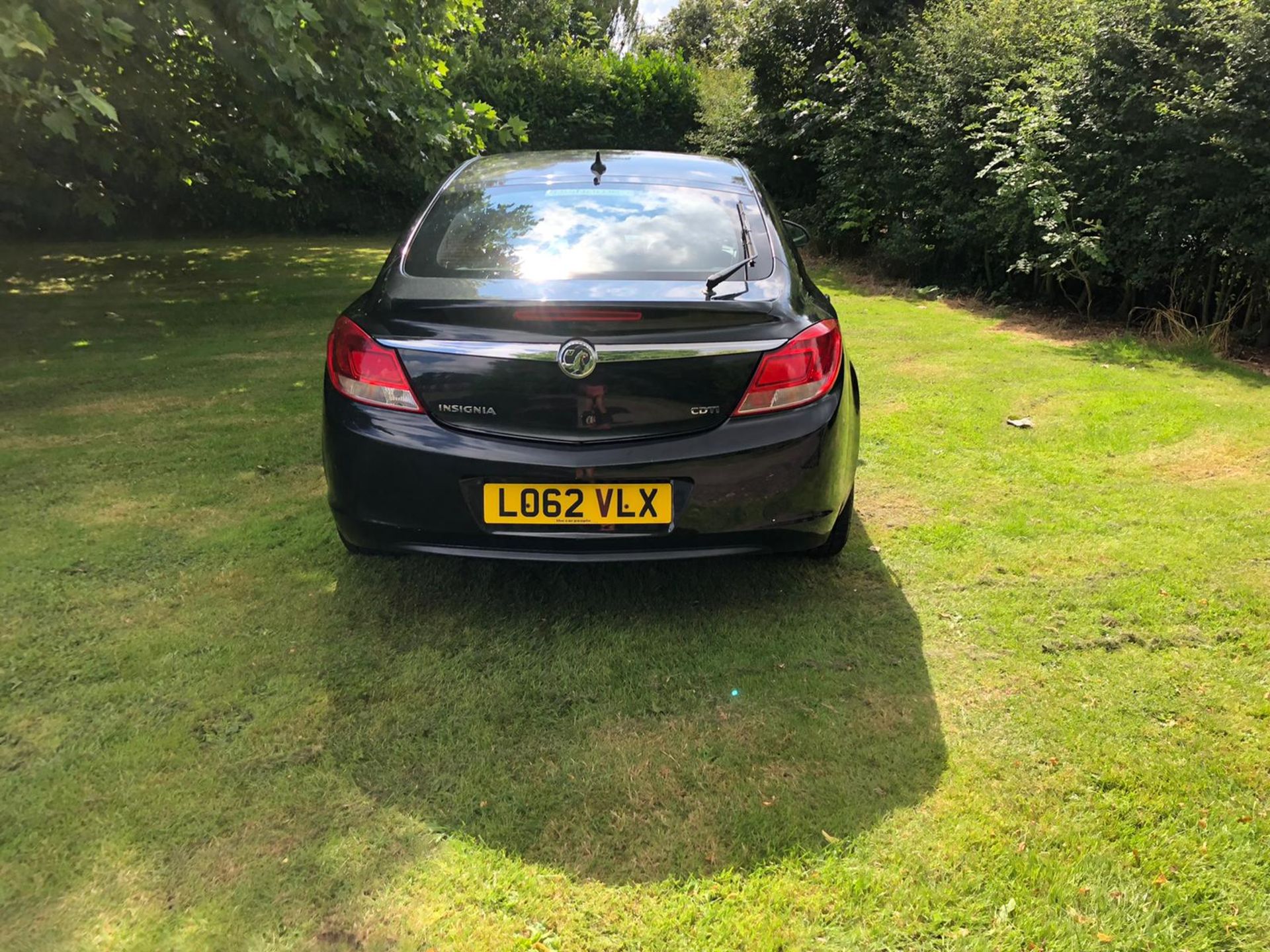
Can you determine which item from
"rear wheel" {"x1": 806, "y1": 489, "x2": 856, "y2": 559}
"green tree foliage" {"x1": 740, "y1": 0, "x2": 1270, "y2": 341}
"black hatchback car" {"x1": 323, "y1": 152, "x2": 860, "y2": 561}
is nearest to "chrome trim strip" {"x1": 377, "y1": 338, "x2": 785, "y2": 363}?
"black hatchback car" {"x1": 323, "y1": 152, "x2": 860, "y2": 561}

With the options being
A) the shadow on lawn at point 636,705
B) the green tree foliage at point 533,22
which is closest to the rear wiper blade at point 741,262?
the shadow on lawn at point 636,705

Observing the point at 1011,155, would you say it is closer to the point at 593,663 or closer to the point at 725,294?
the point at 725,294

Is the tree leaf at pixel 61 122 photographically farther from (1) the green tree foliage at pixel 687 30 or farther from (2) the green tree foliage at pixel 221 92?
(1) the green tree foliage at pixel 687 30

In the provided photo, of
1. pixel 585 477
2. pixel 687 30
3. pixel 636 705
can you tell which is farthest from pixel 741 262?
pixel 687 30

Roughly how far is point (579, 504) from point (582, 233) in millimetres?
1030

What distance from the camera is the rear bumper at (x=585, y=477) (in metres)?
2.57

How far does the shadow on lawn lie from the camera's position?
6.84 feet

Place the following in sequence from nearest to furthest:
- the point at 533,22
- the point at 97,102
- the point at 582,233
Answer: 1. the point at 582,233
2. the point at 97,102
3. the point at 533,22

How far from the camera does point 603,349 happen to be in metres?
2.53

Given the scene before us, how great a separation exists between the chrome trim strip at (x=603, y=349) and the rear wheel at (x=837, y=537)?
2.98 feet

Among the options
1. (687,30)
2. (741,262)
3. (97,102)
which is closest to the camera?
(741,262)

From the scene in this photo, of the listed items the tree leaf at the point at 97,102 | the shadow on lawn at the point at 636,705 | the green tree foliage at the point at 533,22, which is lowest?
the shadow on lawn at the point at 636,705

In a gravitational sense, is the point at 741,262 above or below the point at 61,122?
below

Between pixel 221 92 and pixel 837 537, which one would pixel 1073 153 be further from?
pixel 221 92
